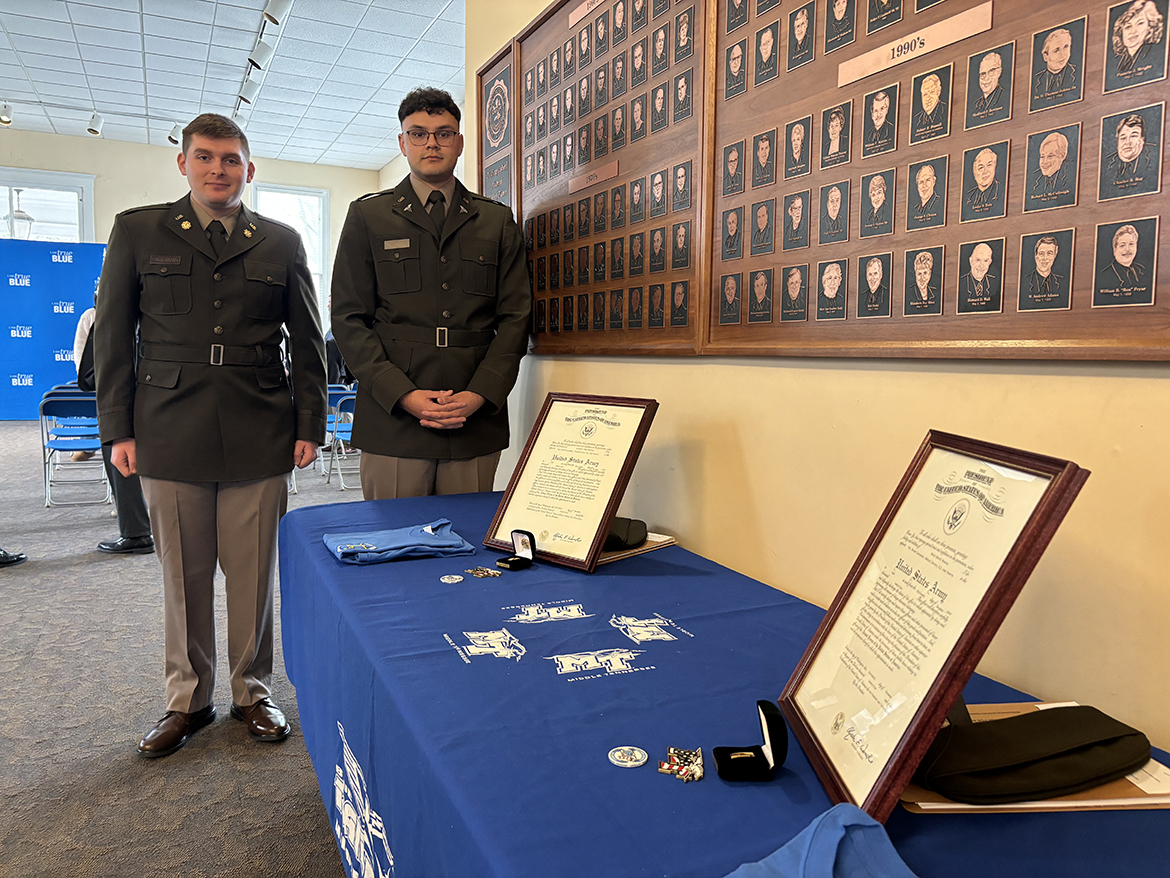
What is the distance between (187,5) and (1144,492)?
699 centimetres

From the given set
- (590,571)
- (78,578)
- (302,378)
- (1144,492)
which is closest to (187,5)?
(78,578)

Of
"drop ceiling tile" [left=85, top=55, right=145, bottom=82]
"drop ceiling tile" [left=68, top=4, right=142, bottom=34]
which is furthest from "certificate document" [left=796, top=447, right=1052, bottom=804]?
"drop ceiling tile" [left=85, top=55, right=145, bottom=82]

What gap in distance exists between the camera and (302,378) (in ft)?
7.39

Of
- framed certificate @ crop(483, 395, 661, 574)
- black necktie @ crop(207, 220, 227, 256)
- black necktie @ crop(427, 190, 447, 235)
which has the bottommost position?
framed certificate @ crop(483, 395, 661, 574)

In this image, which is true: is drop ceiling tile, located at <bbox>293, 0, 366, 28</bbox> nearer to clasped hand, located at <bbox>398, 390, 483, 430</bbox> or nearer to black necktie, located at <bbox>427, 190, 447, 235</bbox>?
black necktie, located at <bbox>427, 190, 447, 235</bbox>

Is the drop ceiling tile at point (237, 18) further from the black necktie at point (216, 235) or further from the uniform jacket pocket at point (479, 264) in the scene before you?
the uniform jacket pocket at point (479, 264)

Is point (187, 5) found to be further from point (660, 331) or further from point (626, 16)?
point (660, 331)

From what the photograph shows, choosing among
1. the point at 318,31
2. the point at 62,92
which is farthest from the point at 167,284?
the point at 62,92

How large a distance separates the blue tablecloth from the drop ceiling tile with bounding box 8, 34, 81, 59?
739 centimetres

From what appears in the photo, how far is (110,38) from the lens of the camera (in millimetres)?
6590

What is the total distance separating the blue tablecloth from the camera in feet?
2.05

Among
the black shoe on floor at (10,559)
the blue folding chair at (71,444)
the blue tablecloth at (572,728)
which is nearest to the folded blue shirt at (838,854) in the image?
the blue tablecloth at (572,728)

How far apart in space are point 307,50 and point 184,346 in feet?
19.3

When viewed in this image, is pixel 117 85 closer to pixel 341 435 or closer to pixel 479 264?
pixel 341 435
